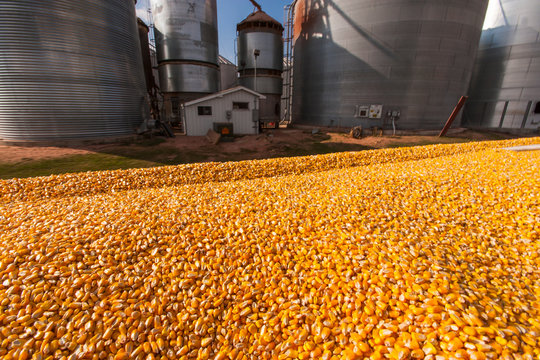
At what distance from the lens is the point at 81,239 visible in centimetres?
374

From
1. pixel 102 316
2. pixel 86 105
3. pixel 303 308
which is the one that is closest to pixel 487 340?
pixel 303 308

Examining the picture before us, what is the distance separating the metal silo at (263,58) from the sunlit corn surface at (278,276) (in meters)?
23.8

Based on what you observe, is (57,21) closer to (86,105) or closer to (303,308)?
(86,105)

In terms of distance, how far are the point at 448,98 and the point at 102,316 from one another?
27.8m

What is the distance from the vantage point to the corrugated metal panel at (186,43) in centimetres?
2411

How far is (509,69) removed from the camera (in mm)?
22578

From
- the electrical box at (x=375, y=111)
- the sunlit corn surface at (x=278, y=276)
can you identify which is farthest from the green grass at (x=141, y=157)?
the sunlit corn surface at (x=278, y=276)

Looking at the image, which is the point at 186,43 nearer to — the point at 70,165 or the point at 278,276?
the point at 70,165

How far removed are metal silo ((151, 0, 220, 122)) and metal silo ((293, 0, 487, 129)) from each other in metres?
11.5

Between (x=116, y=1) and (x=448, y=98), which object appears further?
(x=448, y=98)

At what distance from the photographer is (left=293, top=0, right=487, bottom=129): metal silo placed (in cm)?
1952

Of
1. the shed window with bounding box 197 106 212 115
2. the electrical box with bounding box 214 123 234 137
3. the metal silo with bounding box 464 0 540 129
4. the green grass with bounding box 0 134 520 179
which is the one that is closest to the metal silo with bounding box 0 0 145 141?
the green grass with bounding box 0 134 520 179

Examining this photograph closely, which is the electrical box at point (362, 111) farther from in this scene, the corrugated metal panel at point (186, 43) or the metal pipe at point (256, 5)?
the metal pipe at point (256, 5)

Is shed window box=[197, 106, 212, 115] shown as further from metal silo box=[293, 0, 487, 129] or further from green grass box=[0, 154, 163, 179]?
metal silo box=[293, 0, 487, 129]
